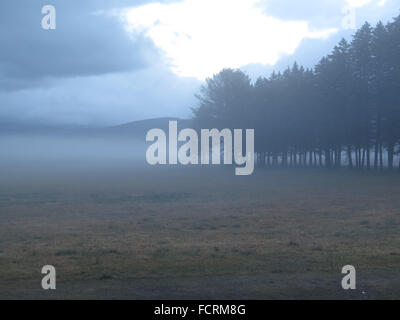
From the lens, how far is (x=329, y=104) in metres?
67.6

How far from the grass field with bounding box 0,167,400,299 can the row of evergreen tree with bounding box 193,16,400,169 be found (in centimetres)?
3139

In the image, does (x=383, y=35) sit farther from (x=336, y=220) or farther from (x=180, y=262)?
(x=180, y=262)

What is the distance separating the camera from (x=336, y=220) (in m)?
22.8

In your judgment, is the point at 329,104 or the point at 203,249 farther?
the point at 329,104

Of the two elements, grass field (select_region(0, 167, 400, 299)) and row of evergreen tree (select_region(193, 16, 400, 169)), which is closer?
grass field (select_region(0, 167, 400, 299))

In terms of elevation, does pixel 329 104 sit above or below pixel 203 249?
above

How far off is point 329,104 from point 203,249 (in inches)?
2174

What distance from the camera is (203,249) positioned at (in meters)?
15.8

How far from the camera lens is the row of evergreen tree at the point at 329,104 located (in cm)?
5931

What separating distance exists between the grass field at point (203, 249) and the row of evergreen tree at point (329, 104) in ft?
103

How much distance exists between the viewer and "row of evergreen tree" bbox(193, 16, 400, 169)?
59.3 metres

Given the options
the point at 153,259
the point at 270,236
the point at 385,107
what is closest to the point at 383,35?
the point at 385,107

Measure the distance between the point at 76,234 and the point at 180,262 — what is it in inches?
290
